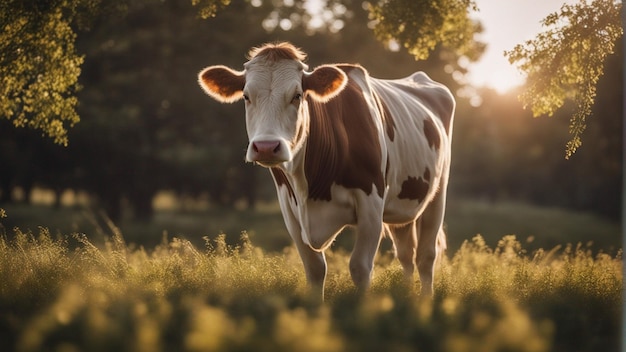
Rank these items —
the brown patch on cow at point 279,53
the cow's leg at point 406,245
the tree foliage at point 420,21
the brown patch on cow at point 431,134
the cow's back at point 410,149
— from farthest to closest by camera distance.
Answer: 1. the tree foliage at point 420,21
2. the cow's leg at point 406,245
3. the brown patch on cow at point 431,134
4. the cow's back at point 410,149
5. the brown patch on cow at point 279,53

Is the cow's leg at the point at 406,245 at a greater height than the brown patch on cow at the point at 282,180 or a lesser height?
lesser

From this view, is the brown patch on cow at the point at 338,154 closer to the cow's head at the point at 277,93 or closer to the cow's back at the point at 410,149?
the cow's head at the point at 277,93

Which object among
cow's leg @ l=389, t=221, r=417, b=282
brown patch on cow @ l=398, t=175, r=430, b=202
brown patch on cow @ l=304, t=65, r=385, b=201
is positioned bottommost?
cow's leg @ l=389, t=221, r=417, b=282

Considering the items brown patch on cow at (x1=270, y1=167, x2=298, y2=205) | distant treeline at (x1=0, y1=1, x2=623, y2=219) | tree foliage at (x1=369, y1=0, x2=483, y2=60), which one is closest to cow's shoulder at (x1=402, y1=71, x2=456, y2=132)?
tree foliage at (x1=369, y1=0, x2=483, y2=60)

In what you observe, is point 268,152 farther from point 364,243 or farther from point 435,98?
point 435,98

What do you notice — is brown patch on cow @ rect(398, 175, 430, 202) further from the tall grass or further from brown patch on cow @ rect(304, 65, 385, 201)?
brown patch on cow @ rect(304, 65, 385, 201)

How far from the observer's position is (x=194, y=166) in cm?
2412

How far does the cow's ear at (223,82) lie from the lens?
677 cm

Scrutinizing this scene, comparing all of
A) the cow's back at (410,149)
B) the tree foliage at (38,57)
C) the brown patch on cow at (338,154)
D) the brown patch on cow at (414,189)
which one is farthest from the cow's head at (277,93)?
the tree foliage at (38,57)

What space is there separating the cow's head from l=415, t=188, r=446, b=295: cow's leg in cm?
286

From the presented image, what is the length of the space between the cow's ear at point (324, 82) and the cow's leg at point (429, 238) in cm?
285

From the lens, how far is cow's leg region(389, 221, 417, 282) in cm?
875

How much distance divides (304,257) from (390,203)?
44.4 inches

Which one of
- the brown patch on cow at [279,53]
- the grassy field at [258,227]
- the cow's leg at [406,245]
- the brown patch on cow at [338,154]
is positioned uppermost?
the brown patch on cow at [279,53]
